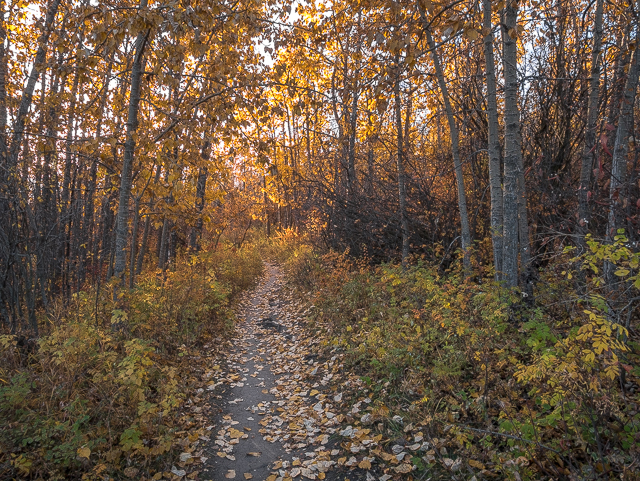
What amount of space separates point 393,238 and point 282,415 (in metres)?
6.18

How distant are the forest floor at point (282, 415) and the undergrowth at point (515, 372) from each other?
1.34 feet

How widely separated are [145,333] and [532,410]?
215 inches

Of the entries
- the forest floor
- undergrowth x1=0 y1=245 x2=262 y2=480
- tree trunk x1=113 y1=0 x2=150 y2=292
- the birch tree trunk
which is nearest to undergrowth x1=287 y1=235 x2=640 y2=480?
the forest floor

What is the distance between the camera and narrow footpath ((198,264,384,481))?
3.74 m

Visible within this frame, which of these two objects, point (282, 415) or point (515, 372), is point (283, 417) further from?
point (515, 372)

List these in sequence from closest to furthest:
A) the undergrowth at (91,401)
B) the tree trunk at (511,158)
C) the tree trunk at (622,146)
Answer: the undergrowth at (91,401) → the tree trunk at (622,146) → the tree trunk at (511,158)

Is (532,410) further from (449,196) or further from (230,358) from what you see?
(449,196)

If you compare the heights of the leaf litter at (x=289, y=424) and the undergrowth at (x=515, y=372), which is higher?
the undergrowth at (x=515, y=372)

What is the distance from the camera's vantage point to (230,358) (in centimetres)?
679

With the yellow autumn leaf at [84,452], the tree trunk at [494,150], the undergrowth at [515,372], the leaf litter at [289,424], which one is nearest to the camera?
the undergrowth at [515,372]

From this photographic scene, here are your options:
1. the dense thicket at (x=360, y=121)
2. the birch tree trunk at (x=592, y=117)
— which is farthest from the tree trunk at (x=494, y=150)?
the birch tree trunk at (x=592, y=117)

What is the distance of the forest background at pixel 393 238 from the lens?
3.26m

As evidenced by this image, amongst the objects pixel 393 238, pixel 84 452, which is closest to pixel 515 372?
pixel 84 452

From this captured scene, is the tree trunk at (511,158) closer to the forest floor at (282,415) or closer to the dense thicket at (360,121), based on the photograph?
the dense thicket at (360,121)
